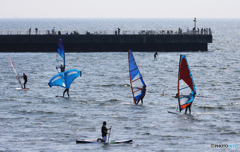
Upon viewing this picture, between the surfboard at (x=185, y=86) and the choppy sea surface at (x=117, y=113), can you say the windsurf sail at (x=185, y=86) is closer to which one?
the surfboard at (x=185, y=86)

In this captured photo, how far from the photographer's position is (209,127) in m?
32.4

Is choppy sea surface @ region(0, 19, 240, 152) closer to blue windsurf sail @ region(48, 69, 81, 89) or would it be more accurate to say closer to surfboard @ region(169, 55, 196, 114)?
surfboard @ region(169, 55, 196, 114)

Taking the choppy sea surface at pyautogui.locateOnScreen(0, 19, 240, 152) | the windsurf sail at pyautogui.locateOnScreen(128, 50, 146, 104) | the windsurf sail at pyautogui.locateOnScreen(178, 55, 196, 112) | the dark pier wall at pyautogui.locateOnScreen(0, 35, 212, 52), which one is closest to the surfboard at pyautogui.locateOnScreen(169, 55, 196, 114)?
the windsurf sail at pyautogui.locateOnScreen(178, 55, 196, 112)

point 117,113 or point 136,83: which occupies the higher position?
point 136,83

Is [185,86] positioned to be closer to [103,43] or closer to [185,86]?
[185,86]

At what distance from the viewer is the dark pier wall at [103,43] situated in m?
89.6

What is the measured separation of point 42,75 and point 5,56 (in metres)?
26.8

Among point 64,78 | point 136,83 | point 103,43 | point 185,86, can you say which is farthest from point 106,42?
point 185,86

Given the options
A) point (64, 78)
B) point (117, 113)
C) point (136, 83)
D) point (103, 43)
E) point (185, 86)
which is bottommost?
point (117, 113)

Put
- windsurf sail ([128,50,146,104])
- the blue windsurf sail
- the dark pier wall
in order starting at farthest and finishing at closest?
1. the dark pier wall
2. the blue windsurf sail
3. windsurf sail ([128,50,146,104])

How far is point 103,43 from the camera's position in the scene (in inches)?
3634

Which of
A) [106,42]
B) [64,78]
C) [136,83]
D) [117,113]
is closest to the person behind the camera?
[117,113]

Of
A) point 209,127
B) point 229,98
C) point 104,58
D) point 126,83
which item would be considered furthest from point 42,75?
point 209,127

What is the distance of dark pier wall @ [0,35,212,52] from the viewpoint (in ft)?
294
